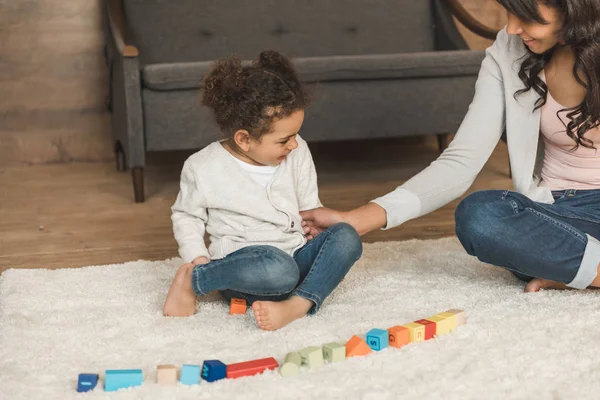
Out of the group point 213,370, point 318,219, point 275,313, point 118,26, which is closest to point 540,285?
point 318,219

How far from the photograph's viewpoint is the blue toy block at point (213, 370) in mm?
1366

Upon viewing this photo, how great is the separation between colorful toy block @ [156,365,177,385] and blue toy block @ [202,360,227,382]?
1.9 inches

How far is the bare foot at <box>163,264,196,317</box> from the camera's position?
1.71 meters

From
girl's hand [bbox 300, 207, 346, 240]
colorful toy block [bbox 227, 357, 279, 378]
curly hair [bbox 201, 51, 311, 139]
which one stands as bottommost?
colorful toy block [bbox 227, 357, 279, 378]

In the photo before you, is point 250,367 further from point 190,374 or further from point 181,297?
point 181,297

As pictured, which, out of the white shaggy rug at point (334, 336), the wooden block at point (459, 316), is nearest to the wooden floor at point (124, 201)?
the white shaggy rug at point (334, 336)

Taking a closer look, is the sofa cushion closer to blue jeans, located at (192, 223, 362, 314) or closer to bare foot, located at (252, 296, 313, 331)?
blue jeans, located at (192, 223, 362, 314)

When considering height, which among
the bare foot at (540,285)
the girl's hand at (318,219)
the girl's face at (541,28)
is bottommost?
the bare foot at (540,285)

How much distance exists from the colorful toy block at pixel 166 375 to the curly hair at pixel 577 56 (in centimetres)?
89

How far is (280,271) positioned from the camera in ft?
5.50

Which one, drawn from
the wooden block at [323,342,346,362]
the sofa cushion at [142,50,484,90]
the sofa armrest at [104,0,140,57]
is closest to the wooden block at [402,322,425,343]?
the wooden block at [323,342,346,362]

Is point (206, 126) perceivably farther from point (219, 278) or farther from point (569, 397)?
point (569, 397)

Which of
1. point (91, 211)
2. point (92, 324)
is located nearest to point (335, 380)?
point (92, 324)

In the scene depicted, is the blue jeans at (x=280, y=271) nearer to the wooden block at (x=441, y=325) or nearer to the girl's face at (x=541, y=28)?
the wooden block at (x=441, y=325)
